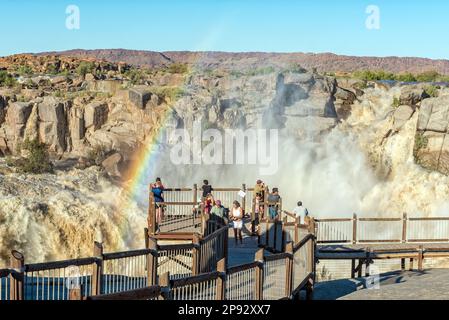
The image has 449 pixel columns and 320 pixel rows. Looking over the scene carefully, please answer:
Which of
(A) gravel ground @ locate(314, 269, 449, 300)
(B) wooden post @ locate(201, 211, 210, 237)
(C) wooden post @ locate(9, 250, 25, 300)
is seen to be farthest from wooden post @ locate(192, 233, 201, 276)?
(A) gravel ground @ locate(314, 269, 449, 300)

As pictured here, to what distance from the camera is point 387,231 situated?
23766 millimetres

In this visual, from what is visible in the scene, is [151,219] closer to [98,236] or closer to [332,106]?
[98,236]

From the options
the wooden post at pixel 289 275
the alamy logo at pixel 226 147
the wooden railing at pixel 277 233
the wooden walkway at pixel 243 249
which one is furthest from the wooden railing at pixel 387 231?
the alamy logo at pixel 226 147

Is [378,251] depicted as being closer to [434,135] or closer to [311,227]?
[311,227]

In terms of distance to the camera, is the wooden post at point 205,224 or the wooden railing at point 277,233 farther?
the wooden railing at point 277,233

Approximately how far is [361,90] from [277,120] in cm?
890

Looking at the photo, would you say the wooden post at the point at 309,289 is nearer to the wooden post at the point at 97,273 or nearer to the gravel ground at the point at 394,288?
the gravel ground at the point at 394,288

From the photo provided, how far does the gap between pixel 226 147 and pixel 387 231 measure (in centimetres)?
1795

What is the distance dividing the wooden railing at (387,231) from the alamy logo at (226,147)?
1547 centimetres

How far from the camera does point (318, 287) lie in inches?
685

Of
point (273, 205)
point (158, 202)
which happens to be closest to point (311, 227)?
point (273, 205)

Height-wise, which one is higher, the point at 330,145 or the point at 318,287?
the point at 330,145

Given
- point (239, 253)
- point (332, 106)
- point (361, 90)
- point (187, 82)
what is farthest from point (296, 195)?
point (239, 253)

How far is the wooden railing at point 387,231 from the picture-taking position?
21.0 m
